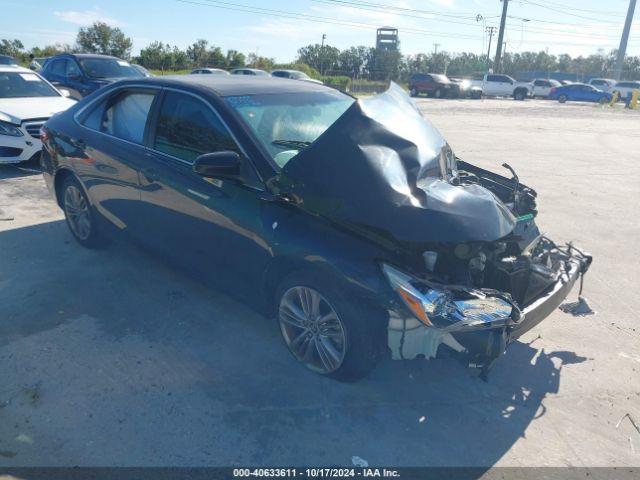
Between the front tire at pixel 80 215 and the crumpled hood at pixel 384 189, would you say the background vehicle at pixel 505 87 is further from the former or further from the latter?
the crumpled hood at pixel 384 189

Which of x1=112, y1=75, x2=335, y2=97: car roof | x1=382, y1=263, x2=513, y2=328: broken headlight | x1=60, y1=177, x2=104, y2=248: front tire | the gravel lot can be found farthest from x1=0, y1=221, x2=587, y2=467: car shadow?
x1=112, y1=75, x2=335, y2=97: car roof

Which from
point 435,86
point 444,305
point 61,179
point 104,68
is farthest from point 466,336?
point 435,86

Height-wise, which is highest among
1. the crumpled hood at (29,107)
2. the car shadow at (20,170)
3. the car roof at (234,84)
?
the car roof at (234,84)

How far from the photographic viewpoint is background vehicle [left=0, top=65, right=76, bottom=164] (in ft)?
26.8

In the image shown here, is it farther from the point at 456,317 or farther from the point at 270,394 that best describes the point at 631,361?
the point at 270,394

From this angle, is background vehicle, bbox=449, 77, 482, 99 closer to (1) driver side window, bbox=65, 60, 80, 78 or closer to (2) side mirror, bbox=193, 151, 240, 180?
(1) driver side window, bbox=65, 60, 80, 78

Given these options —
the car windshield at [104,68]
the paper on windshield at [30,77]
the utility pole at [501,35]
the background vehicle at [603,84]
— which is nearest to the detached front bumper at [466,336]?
the paper on windshield at [30,77]

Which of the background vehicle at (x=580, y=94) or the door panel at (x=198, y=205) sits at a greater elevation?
the door panel at (x=198, y=205)

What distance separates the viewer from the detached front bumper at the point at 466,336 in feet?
9.31

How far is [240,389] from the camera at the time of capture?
3.30 m

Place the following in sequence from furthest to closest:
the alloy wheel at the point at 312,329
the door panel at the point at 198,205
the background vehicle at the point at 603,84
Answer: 1. the background vehicle at the point at 603,84
2. the door panel at the point at 198,205
3. the alloy wheel at the point at 312,329

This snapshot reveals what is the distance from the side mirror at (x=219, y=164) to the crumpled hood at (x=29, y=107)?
6391mm

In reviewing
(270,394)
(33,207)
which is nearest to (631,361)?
(270,394)

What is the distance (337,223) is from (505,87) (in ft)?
142
